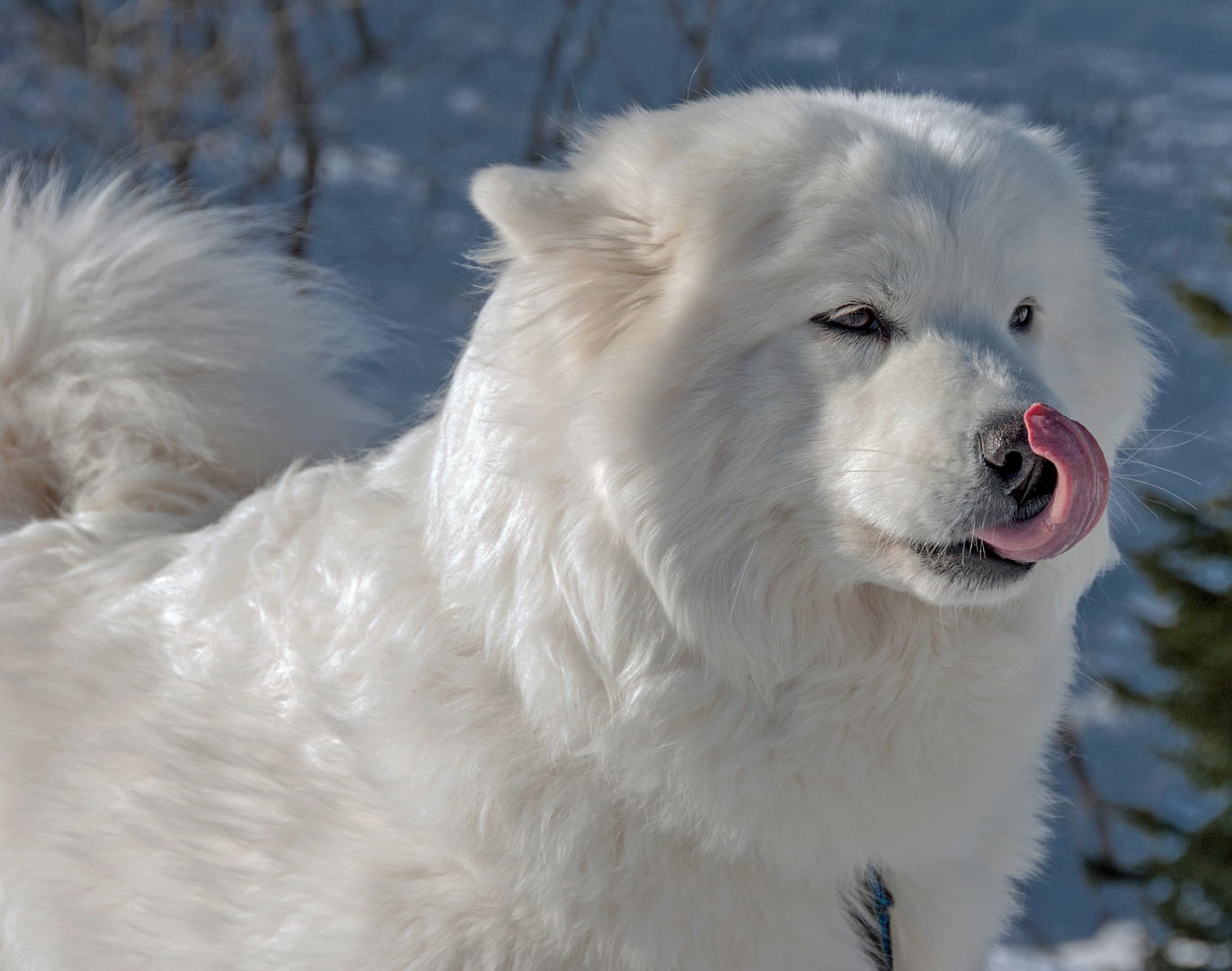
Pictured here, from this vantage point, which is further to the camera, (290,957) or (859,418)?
(290,957)

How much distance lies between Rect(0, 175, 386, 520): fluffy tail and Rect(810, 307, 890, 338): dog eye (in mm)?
1582

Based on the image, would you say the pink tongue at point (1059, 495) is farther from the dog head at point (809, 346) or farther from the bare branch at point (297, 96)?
the bare branch at point (297, 96)

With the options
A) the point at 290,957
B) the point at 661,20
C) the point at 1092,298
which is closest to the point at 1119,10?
the point at 661,20

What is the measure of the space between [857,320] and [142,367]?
5.82 ft

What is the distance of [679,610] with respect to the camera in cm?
178

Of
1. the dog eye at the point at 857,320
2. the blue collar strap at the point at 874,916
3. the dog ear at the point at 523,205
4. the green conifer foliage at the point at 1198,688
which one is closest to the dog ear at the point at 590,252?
the dog ear at the point at 523,205

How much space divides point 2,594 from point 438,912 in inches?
50.9

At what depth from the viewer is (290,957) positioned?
189cm

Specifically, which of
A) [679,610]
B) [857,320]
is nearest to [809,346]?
[857,320]

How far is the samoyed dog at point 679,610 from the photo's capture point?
67.0 inches

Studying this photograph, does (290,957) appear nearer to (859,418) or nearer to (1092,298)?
(859,418)

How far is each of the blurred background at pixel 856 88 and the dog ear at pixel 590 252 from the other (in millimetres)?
2972

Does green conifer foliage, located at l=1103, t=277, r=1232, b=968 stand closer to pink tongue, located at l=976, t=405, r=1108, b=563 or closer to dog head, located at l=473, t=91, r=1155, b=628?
dog head, located at l=473, t=91, r=1155, b=628

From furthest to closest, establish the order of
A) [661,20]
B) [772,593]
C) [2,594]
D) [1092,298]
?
[661,20], [2,594], [1092,298], [772,593]
